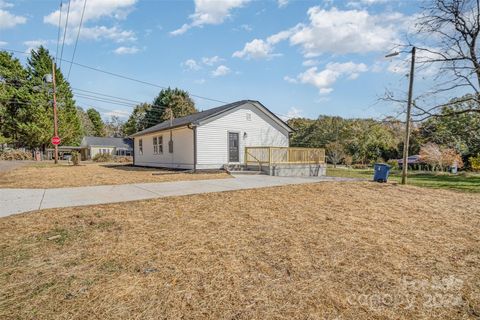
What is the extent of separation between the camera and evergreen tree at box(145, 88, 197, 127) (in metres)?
42.3

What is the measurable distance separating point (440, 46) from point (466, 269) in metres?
13.3

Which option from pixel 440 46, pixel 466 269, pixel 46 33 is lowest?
pixel 466 269

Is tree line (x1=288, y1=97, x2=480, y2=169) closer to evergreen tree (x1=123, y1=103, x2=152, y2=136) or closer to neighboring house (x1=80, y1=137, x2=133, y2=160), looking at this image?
evergreen tree (x1=123, y1=103, x2=152, y2=136)

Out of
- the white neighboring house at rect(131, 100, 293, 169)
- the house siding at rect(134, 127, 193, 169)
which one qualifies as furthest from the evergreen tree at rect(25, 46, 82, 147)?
the white neighboring house at rect(131, 100, 293, 169)

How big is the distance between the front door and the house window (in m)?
6.05

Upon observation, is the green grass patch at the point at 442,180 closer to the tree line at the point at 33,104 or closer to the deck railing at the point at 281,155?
the deck railing at the point at 281,155

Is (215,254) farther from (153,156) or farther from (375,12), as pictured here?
(153,156)

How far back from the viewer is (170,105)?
139ft

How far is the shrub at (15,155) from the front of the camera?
1339 inches

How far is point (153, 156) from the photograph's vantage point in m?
20.5

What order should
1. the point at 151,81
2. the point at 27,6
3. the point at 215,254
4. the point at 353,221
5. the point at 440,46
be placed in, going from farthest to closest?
the point at 151,81, the point at 440,46, the point at 27,6, the point at 353,221, the point at 215,254

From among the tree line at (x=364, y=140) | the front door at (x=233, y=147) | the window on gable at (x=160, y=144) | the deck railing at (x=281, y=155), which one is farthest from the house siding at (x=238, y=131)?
the tree line at (x=364, y=140)

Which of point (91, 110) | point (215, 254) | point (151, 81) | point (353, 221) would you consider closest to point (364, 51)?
point (353, 221)

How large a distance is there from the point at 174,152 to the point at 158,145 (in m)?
3.12
